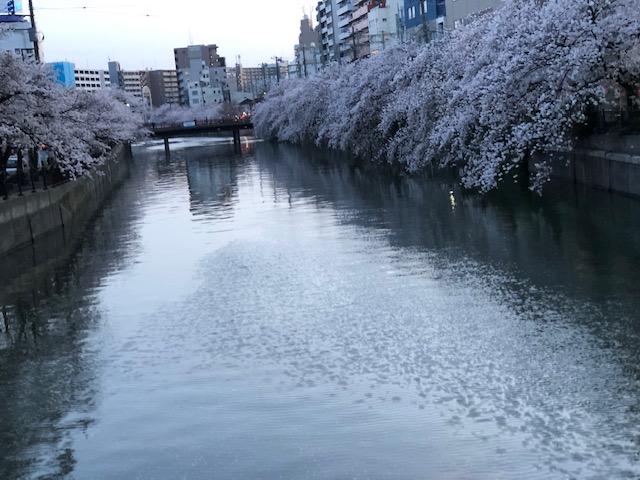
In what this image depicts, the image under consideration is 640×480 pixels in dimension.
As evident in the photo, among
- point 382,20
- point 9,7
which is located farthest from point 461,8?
point 382,20

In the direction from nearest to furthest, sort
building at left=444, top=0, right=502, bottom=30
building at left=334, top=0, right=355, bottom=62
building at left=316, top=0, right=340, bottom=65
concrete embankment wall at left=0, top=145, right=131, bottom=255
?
concrete embankment wall at left=0, top=145, right=131, bottom=255, building at left=444, top=0, right=502, bottom=30, building at left=334, top=0, right=355, bottom=62, building at left=316, top=0, right=340, bottom=65

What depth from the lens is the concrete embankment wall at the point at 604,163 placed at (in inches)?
1106

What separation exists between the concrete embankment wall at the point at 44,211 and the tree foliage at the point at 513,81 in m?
14.7

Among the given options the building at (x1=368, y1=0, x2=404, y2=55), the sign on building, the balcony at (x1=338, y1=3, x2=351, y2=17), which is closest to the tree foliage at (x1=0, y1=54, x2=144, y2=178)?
the sign on building

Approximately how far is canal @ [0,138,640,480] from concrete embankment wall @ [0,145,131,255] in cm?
87

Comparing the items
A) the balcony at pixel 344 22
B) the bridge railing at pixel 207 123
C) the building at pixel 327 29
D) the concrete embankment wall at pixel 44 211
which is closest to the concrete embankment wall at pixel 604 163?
the concrete embankment wall at pixel 44 211

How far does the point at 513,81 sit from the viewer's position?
28844 millimetres

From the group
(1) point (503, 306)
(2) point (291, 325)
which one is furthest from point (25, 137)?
(1) point (503, 306)

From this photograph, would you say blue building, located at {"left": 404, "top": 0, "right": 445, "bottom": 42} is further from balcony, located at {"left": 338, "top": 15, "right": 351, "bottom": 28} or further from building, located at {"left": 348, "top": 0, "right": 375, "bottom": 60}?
balcony, located at {"left": 338, "top": 15, "right": 351, "bottom": 28}

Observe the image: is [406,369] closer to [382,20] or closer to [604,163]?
[604,163]

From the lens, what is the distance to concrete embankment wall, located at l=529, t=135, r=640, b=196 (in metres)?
28.1

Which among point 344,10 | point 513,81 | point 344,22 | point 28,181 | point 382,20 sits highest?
point 344,10

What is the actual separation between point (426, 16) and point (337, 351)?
283 feet

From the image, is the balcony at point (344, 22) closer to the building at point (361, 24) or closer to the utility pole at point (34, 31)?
the building at point (361, 24)
